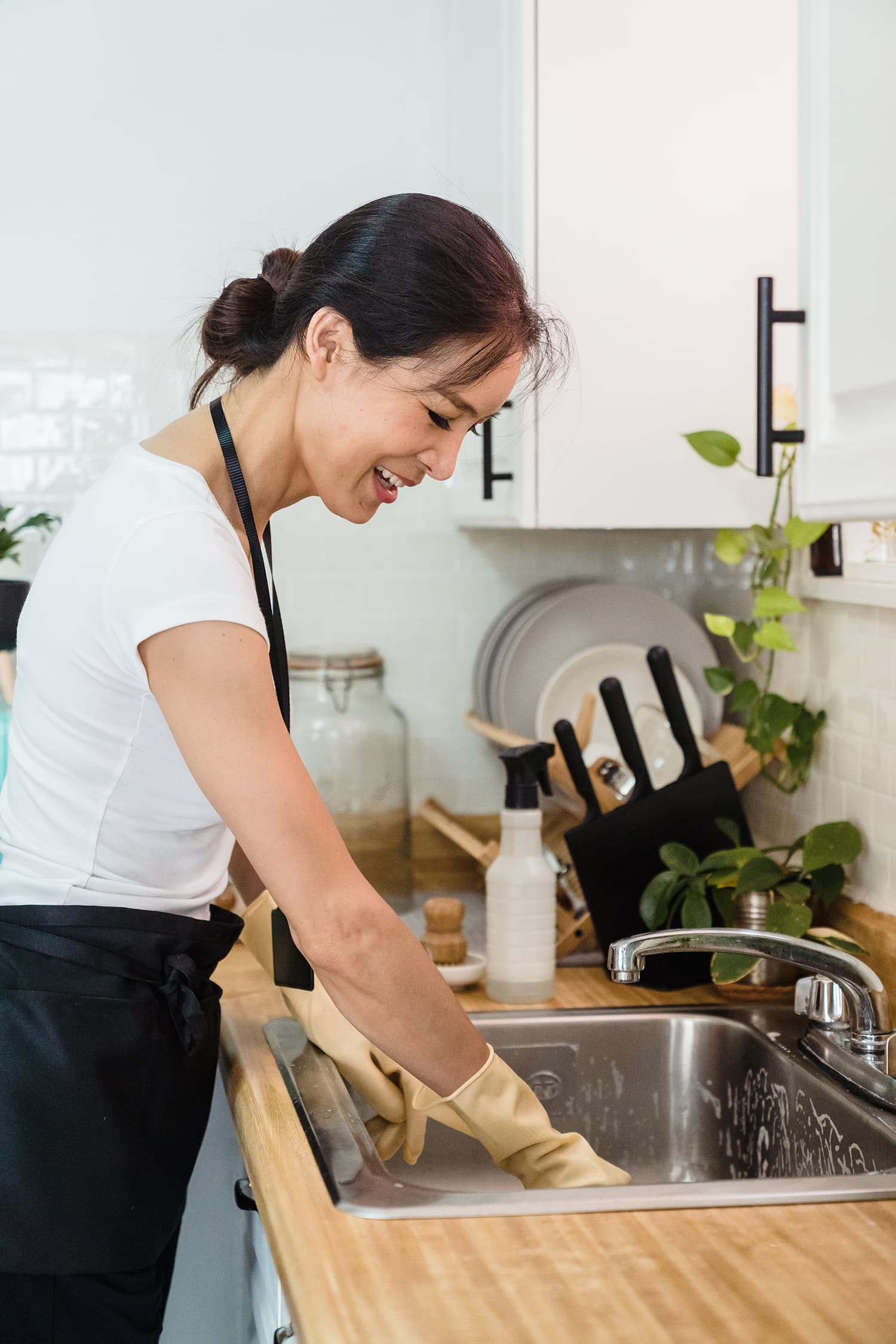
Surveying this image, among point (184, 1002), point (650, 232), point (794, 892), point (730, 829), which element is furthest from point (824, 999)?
point (650, 232)

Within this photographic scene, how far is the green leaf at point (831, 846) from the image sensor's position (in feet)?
4.84

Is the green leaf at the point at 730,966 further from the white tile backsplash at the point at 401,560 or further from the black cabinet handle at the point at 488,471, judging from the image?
the black cabinet handle at the point at 488,471

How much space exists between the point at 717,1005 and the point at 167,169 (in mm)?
1407

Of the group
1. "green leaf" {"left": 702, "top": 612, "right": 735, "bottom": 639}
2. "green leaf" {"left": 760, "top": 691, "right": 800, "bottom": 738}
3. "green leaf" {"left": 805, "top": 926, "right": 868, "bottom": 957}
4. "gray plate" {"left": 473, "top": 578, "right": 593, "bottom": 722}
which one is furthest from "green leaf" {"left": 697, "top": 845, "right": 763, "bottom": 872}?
"gray plate" {"left": 473, "top": 578, "right": 593, "bottom": 722}

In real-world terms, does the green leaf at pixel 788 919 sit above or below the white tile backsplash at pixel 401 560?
below

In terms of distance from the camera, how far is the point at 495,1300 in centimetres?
80

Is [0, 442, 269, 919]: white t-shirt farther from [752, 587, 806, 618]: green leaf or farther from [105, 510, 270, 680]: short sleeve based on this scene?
[752, 587, 806, 618]: green leaf

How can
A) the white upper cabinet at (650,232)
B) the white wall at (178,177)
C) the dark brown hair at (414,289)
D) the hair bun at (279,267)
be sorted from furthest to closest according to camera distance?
1. the white wall at (178,177)
2. the white upper cabinet at (650,232)
3. the hair bun at (279,267)
4. the dark brown hair at (414,289)

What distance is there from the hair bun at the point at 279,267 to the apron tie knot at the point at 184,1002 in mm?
592

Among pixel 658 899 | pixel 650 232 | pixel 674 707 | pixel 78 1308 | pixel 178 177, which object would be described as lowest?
pixel 78 1308

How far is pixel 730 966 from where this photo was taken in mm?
1325

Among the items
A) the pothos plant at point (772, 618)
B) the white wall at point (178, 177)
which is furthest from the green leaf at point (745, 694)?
the white wall at point (178, 177)

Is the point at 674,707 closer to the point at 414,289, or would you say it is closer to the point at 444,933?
the point at 444,933

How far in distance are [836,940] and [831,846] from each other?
0.47 ft
